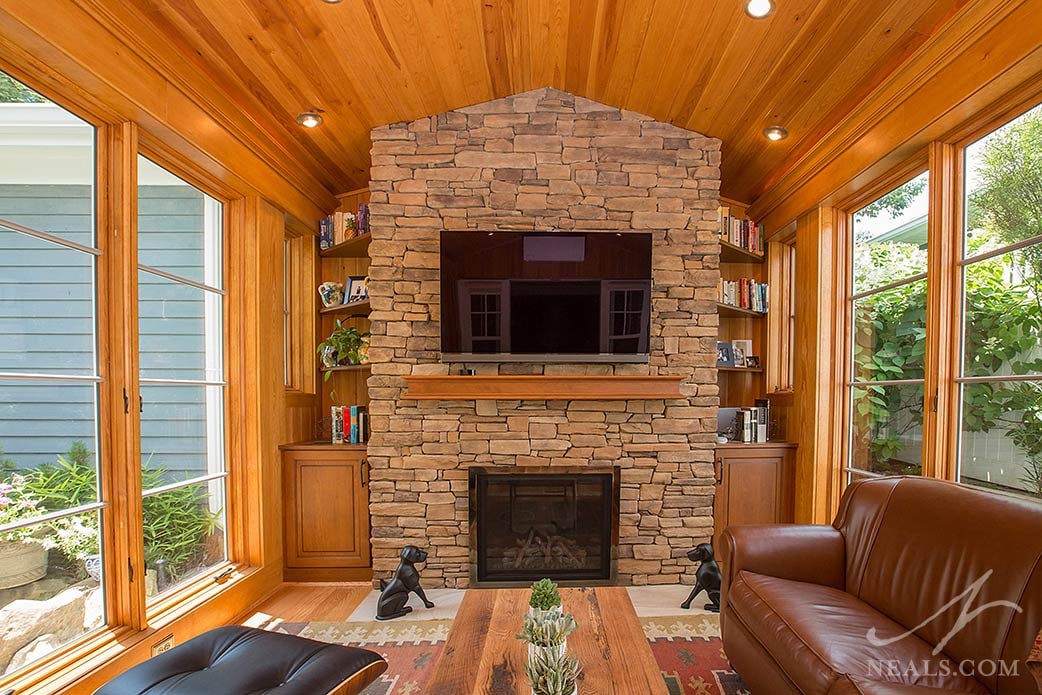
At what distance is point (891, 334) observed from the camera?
9.77ft

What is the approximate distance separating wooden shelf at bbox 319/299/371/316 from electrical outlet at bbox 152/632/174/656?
6.67 ft

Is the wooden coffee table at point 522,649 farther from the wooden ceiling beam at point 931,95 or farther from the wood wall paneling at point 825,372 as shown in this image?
the wooden ceiling beam at point 931,95

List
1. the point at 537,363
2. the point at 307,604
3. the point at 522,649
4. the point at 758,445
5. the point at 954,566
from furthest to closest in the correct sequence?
the point at 758,445, the point at 537,363, the point at 307,604, the point at 954,566, the point at 522,649

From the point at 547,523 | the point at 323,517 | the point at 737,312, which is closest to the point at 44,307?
the point at 323,517

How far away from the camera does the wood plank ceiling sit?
91.5 inches

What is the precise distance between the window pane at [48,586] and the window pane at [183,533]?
29 centimetres

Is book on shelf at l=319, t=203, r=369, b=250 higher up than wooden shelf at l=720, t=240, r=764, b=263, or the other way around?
book on shelf at l=319, t=203, r=369, b=250

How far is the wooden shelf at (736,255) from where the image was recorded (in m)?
3.96

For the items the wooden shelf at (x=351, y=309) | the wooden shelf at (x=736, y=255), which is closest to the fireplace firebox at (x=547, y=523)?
the wooden shelf at (x=351, y=309)

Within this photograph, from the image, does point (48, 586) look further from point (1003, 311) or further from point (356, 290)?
point (1003, 311)

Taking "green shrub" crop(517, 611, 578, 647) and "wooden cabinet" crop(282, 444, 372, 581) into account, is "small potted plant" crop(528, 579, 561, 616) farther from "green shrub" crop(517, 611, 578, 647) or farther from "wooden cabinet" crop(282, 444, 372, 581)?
"wooden cabinet" crop(282, 444, 372, 581)

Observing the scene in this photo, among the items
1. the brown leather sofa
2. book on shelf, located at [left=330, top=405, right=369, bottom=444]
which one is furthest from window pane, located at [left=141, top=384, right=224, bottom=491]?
the brown leather sofa

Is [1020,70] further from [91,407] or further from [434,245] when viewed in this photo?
[91,407]

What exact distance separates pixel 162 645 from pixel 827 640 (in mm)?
2485
